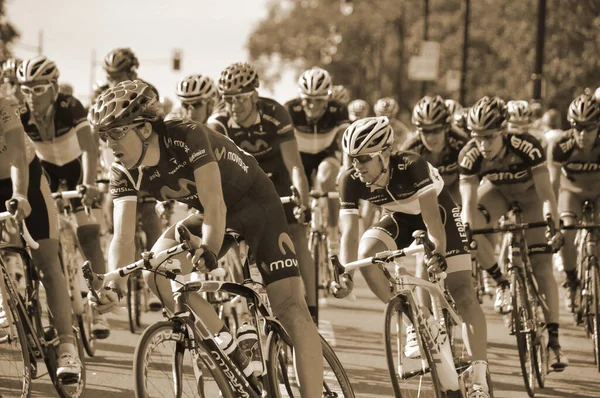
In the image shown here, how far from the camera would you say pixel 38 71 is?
927cm

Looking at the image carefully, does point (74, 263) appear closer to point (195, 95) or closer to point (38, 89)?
point (38, 89)

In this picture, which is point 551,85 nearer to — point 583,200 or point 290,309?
point 583,200

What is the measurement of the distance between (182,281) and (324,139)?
717cm

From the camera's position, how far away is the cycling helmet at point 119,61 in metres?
10.9

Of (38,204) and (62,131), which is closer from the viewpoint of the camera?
(38,204)

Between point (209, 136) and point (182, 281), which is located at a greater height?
point (209, 136)

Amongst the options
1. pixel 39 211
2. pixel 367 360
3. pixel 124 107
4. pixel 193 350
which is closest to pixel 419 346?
pixel 193 350

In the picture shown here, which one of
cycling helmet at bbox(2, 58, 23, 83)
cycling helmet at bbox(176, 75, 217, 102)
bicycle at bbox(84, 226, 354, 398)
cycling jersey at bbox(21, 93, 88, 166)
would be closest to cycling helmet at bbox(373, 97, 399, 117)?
cycling helmet at bbox(176, 75, 217, 102)

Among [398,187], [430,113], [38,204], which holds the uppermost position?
[430,113]

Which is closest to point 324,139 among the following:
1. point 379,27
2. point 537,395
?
point 537,395

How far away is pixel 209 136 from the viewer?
257 inches

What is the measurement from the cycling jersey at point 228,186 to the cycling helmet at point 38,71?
295 cm

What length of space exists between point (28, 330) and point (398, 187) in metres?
2.42

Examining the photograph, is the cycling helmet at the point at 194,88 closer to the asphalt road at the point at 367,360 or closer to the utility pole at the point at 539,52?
the asphalt road at the point at 367,360
